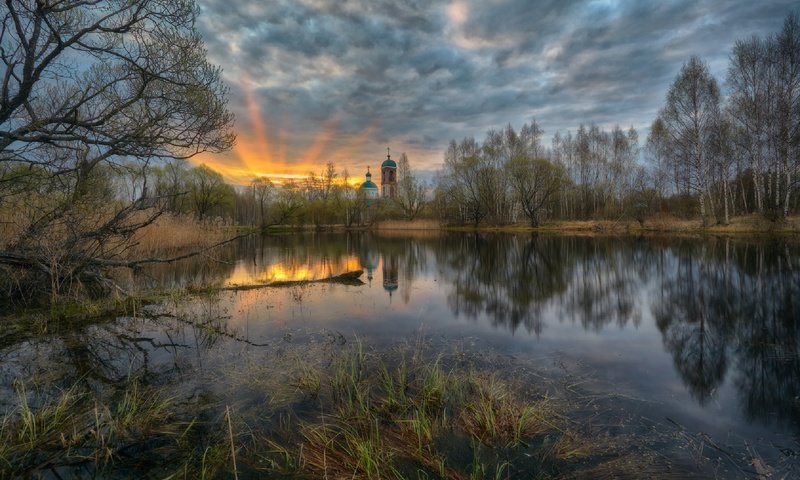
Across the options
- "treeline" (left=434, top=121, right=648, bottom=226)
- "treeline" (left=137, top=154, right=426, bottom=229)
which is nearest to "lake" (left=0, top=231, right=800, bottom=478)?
"treeline" (left=434, top=121, right=648, bottom=226)

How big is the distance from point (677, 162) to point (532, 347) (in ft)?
116

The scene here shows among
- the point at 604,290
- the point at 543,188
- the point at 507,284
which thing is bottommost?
the point at 604,290

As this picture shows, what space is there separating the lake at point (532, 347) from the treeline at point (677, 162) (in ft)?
58.5

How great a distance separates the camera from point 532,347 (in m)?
6.43

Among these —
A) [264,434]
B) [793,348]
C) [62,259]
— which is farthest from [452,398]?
[62,259]

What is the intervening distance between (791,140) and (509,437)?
31880mm

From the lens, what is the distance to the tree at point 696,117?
27438 millimetres

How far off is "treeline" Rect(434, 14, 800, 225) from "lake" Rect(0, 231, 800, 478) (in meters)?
17.8

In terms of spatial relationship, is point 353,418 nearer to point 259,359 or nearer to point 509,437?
point 509,437

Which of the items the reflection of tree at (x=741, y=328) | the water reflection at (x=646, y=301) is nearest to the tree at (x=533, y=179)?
the water reflection at (x=646, y=301)

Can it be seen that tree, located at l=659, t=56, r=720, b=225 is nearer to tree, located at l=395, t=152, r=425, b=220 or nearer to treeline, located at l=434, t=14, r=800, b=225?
treeline, located at l=434, t=14, r=800, b=225

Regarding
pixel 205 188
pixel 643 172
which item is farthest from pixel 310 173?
pixel 643 172

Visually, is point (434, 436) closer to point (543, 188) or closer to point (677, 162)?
point (677, 162)

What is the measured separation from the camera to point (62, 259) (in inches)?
326
